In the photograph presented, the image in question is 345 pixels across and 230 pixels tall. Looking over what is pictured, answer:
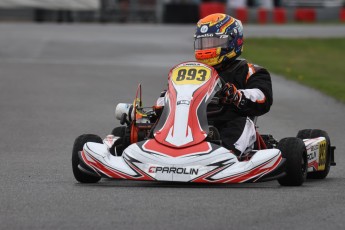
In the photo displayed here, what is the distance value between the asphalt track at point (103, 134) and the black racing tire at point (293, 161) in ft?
0.27

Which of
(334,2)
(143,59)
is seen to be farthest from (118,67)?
(334,2)

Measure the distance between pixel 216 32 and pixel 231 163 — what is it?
1.47 m

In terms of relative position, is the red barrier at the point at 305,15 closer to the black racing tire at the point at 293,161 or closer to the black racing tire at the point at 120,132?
the black racing tire at the point at 120,132

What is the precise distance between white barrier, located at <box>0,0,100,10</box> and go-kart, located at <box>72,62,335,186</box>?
101ft

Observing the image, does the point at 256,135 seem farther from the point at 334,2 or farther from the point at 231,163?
the point at 334,2

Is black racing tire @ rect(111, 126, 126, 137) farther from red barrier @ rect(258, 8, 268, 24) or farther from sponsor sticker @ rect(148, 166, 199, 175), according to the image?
red barrier @ rect(258, 8, 268, 24)

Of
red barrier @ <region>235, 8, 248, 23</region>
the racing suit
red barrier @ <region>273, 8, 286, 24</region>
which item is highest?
the racing suit

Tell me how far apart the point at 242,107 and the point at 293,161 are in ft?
2.25

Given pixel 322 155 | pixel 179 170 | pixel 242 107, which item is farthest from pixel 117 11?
pixel 179 170

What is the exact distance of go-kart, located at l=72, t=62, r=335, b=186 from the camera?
309 inches

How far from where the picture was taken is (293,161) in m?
8.09

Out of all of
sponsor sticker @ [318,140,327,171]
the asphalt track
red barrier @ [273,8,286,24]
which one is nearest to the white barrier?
the asphalt track

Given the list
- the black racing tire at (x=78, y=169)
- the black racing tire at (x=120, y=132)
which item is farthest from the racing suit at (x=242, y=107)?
the black racing tire at (x=78, y=169)

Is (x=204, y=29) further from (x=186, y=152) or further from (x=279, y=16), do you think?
(x=279, y=16)
